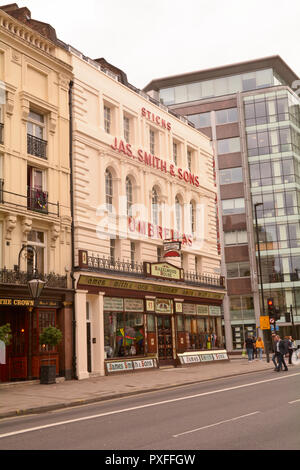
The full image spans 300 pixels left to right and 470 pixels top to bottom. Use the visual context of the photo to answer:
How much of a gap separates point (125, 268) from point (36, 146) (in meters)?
8.58

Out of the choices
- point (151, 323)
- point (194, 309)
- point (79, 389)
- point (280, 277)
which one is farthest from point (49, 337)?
point (280, 277)

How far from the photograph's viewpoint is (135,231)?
108 feet

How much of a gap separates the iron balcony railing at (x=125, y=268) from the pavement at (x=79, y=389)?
Result: 535 cm

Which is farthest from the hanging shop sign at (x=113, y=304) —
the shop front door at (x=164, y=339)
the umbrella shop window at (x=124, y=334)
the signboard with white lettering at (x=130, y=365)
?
the shop front door at (x=164, y=339)

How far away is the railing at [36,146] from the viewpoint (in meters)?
26.7

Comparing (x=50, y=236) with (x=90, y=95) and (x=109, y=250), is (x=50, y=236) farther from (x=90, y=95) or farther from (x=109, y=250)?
(x=90, y=95)

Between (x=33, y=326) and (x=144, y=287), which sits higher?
(x=144, y=287)

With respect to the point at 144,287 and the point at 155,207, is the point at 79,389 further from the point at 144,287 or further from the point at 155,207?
the point at 155,207

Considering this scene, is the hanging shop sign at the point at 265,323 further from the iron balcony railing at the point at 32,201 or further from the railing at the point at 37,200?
the railing at the point at 37,200

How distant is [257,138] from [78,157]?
4193 cm

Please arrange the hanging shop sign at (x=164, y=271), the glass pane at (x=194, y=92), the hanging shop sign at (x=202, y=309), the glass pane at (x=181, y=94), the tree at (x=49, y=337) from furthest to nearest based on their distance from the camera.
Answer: the glass pane at (x=181, y=94)
the glass pane at (x=194, y=92)
the hanging shop sign at (x=202, y=309)
the hanging shop sign at (x=164, y=271)
the tree at (x=49, y=337)

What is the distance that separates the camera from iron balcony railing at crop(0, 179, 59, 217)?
2458 cm

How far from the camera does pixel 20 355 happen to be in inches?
981

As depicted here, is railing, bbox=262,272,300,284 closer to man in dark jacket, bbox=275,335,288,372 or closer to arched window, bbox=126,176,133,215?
arched window, bbox=126,176,133,215
